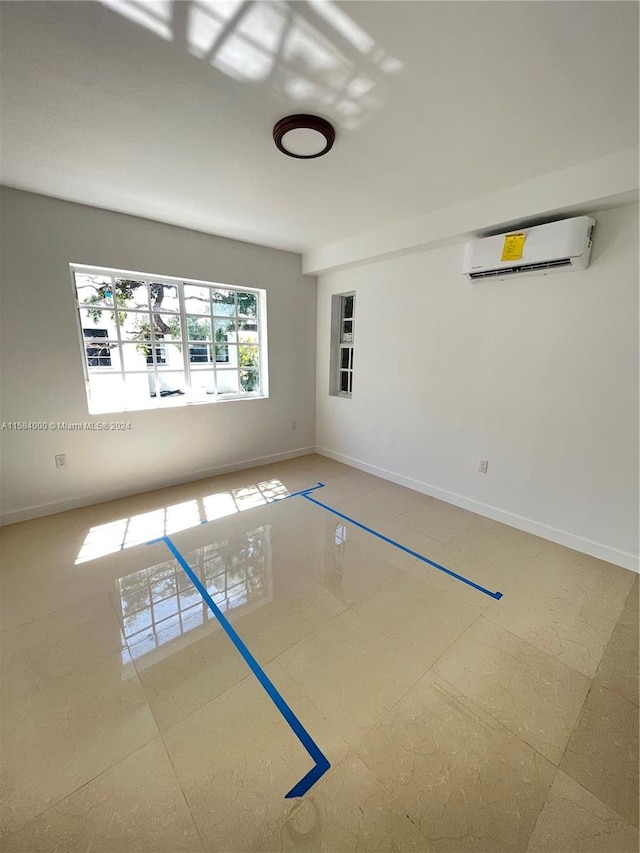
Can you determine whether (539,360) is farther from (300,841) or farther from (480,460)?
(300,841)

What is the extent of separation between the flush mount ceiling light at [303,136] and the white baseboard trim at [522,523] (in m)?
3.06

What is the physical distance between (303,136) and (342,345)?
2.81 metres

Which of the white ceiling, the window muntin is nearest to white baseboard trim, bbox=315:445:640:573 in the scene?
the window muntin

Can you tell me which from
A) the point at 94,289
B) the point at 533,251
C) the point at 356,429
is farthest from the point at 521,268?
the point at 94,289

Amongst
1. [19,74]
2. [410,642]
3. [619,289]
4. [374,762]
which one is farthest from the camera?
[619,289]

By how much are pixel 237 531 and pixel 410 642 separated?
5.34ft

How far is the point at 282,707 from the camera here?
148cm

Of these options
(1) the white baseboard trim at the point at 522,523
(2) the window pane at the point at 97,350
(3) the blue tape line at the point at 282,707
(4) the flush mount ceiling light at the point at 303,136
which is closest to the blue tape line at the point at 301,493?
(1) the white baseboard trim at the point at 522,523

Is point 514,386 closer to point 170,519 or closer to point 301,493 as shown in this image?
point 301,493

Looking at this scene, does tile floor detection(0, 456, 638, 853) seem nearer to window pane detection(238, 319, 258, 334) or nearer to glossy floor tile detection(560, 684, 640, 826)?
glossy floor tile detection(560, 684, 640, 826)

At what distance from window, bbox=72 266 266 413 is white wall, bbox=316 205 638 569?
54.4 inches

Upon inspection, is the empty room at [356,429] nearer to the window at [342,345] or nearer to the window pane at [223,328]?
the window pane at [223,328]

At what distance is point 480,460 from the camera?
3.22m

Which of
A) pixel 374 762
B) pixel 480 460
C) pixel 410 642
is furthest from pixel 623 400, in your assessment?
pixel 374 762
